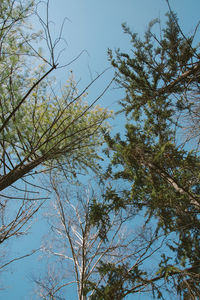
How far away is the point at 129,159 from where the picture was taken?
4016 mm

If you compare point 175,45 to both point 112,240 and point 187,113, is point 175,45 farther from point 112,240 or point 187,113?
point 112,240

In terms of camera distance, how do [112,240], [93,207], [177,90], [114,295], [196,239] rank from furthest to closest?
1. [112,240]
2. [177,90]
3. [93,207]
4. [196,239]
5. [114,295]

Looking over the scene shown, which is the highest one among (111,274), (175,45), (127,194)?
(175,45)

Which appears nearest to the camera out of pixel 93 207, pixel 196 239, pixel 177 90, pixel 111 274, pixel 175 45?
pixel 111 274

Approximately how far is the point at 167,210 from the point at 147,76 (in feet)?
13.2

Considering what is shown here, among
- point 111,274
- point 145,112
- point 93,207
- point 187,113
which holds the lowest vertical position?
point 111,274

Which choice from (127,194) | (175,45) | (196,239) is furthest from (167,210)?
(175,45)

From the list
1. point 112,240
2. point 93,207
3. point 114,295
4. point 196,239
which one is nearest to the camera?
point 114,295

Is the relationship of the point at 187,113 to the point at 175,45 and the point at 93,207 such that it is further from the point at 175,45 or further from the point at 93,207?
the point at 93,207

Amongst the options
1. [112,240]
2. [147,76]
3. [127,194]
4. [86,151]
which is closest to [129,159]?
[127,194]

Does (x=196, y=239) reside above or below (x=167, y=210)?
below

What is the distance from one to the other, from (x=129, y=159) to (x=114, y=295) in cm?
240

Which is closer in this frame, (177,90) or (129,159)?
(129,159)

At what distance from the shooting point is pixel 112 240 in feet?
24.6
